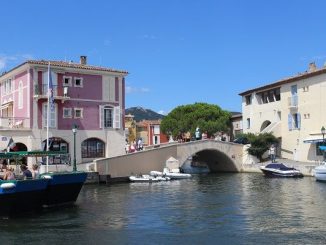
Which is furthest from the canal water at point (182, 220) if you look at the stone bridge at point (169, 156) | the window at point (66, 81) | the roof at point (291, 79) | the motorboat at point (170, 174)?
the roof at point (291, 79)

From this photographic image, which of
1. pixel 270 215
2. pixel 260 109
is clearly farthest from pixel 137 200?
pixel 260 109

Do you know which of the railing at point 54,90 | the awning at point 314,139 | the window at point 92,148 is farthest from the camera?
the window at point 92,148

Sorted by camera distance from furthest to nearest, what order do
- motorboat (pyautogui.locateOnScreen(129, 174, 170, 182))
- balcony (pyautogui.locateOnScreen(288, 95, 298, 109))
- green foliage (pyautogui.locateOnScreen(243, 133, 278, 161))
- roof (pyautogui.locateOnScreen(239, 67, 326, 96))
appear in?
1. green foliage (pyautogui.locateOnScreen(243, 133, 278, 161))
2. balcony (pyautogui.locateOnScreen(288, 95, 298, 109))
3. roof (pyautogui.locateOnScreen(239, 67, 326, 96))
4. motorboat (pyautogui.locateOnScreen(129, 174, 170, 182))

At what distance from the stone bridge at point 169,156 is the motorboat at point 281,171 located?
963 cm

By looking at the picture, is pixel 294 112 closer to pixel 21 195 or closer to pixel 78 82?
pixel 78 82

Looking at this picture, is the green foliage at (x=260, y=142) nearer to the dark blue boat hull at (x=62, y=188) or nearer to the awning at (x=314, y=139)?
the awning at (x=314, y=139)

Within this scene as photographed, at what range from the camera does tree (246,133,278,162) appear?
5562 centimetres

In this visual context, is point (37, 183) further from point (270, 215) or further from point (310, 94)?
point (310, 94)

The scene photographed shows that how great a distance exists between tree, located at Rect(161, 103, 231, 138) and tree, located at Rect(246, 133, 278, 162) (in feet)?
55.0

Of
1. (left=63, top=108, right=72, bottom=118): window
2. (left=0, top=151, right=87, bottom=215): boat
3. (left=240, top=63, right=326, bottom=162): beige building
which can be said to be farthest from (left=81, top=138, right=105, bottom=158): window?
(left=0, top=151, right=87, bottom=215): boat

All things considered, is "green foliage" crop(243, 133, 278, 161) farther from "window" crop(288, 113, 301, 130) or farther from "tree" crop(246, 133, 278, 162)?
"window" crop(288, 113, 301, 130)

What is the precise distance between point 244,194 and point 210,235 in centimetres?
1471

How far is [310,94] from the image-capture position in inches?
2061

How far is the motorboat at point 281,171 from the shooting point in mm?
46781
